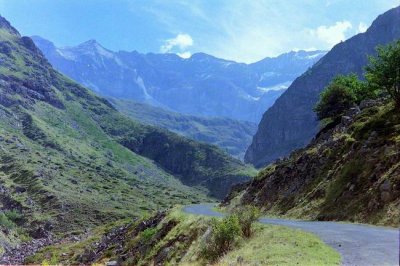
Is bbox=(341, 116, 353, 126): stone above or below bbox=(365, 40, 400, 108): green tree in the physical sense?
below

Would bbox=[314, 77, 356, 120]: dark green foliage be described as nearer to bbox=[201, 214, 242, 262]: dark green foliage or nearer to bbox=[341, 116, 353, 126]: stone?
bbox=[341, 116, 353, 126]: stone

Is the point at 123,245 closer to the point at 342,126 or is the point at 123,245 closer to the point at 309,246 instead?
the point at 342,126

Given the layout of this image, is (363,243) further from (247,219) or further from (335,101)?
(335,101)

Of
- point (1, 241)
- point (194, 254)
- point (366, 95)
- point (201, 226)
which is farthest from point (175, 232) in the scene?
point (1, 241)

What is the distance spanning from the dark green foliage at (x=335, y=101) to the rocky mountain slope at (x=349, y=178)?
2000 centimetres

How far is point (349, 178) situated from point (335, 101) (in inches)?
2114

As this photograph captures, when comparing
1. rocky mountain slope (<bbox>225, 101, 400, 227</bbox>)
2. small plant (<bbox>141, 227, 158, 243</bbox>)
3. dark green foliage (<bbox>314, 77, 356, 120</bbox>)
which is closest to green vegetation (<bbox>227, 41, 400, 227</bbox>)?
rocky mountain slope (<bbox>225, 101, 400, 227</bbox>)

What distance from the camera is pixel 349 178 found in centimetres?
5359

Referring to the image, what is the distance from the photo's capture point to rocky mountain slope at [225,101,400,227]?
146 ft

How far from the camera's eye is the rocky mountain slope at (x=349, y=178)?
44.6 m

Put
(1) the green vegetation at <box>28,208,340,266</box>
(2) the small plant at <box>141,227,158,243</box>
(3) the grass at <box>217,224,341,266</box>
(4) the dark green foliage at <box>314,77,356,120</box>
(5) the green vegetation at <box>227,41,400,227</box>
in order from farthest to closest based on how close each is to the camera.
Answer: (4) the dark green foliage at <box>314,77,356,120</box>, (2) the small plant at <box>141,227,158,243</box>, (5) the green vegetation at <box>227,41,400,227</box>, (1) the green vegetation at <box>28,208,340,266</box>, (3) the grass at <box>217,224,341,266</box>

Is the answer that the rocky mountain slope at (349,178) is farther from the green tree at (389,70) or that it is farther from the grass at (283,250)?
the grass at (283,250)

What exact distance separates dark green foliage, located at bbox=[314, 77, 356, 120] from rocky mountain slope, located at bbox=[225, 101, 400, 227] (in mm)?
20001

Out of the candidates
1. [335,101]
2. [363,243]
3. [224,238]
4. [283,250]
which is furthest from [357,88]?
[283,250]
